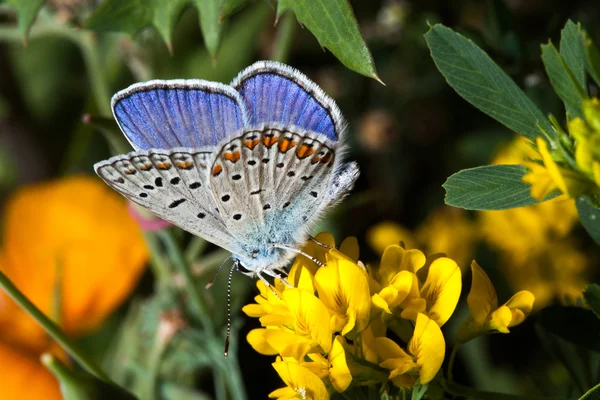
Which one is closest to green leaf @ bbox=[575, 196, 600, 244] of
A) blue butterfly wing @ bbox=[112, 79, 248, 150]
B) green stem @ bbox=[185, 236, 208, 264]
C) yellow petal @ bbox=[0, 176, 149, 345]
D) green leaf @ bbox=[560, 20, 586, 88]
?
green leaf @ bbox=[560, 20, 586, 88]

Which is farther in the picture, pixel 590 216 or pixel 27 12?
pixel 27 12

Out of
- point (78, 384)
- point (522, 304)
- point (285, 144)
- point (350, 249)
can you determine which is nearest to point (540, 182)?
point (522, 304)

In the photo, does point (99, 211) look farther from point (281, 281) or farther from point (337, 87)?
point (281, 281)

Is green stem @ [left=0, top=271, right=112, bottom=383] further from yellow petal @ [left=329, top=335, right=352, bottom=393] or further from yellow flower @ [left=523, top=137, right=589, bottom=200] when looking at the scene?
yellow flower @ [left=523, top=137, right=589, bottom=200]

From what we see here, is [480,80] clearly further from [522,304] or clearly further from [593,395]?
[593,395]

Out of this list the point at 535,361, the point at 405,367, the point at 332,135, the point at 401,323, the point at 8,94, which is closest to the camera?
the point at 405,367

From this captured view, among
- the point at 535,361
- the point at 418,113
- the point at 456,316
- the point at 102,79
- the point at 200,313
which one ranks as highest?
the point at 102,79

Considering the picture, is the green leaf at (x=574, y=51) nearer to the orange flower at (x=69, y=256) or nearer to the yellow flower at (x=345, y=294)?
the yellow flower at (x=345, y=294)

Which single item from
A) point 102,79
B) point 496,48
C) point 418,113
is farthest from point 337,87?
point 496,48
